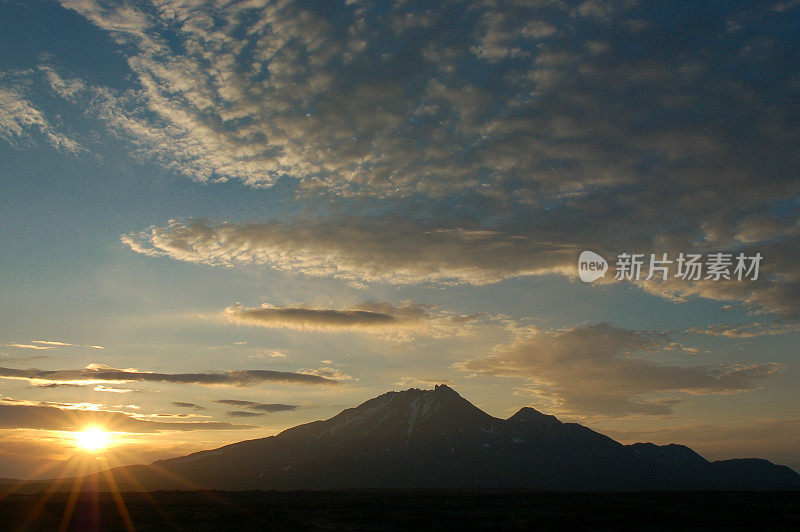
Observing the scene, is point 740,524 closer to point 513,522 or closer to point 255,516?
point 513,522

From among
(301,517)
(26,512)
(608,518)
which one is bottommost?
(26,512)

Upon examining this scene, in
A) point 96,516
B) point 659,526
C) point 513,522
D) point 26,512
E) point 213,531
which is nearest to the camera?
point 213,531

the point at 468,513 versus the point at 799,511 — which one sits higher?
the point at 799,511

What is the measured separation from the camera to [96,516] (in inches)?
4050

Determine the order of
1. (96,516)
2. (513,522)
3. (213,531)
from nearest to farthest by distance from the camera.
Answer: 1. (213,531)
2. (513,522)
3. (96,516)

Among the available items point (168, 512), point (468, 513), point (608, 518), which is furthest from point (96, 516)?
point (608, 518)

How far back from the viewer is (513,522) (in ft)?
304

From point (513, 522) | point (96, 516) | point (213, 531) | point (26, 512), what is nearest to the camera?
point (213, 531)

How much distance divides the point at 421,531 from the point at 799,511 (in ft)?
284

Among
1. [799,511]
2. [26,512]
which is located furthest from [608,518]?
[26,512]

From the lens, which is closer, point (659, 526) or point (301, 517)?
point (659, 526)

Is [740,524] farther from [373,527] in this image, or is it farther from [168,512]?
[168,512]

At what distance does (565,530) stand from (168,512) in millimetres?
80649

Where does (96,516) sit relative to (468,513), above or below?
below
